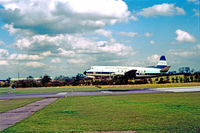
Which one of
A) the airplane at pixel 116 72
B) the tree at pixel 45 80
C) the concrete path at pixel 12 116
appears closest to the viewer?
the concrete path at pixel 12 116

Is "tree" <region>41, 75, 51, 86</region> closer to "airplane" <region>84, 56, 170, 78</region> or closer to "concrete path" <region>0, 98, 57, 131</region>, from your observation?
"airplane" <region>84, 56, 170, 78</region>

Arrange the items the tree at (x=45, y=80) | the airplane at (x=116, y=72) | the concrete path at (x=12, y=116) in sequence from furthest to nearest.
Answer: the tree at (x=45, y=80)
the airplane at (x=116, y=72)
the concrete path at (x=12, y=116)

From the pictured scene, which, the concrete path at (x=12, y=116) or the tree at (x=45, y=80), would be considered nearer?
the concrete path at (x=12, y=116)

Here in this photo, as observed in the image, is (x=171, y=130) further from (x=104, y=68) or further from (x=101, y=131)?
(x=104, y=68)

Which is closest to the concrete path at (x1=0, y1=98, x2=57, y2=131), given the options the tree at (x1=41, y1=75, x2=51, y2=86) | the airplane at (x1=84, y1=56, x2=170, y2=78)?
the airplane at (x1=84, y1=56, x2=170, y2=78)

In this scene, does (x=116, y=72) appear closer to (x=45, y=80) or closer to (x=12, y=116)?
(x=45, y=80)

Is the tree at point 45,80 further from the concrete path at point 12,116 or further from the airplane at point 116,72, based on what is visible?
the concrete path at point 12,116

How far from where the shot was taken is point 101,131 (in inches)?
351

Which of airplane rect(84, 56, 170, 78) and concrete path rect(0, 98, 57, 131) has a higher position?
airplane rect(84, 56, 170, 78)

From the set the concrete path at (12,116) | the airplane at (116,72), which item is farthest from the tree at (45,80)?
the concrete path at (12,116)

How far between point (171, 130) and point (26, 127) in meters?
6.55

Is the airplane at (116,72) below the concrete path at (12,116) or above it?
above

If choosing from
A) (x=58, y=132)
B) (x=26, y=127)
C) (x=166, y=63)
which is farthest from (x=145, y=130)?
(x=166, y=63)

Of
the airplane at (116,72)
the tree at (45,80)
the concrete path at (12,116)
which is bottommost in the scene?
the concrete path at (12,116)
